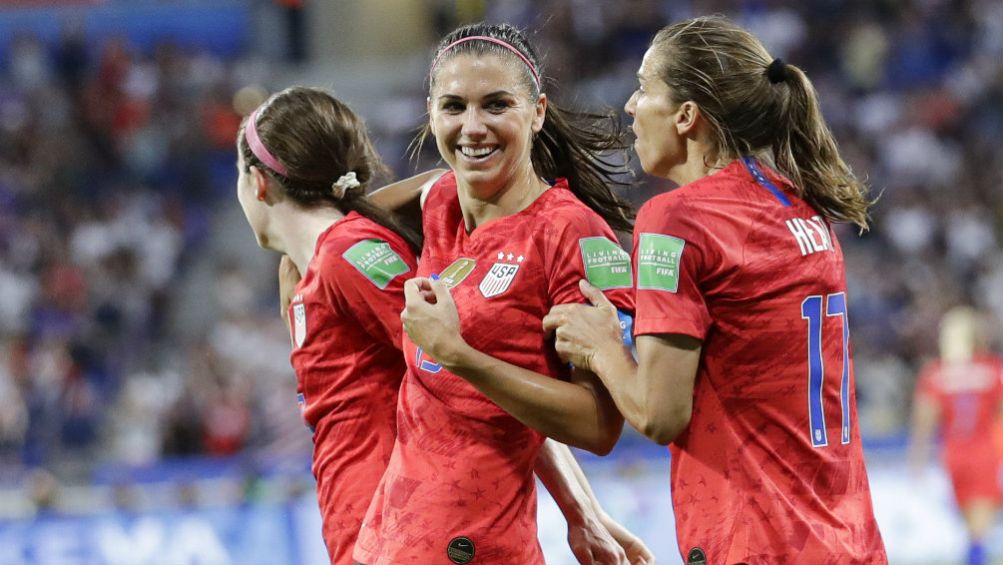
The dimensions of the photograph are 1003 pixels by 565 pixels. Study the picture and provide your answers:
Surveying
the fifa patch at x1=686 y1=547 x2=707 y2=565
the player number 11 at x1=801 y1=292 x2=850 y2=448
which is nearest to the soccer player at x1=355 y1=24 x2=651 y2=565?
the fifa patch at x1=686 y1=547 x2=707 y2=565

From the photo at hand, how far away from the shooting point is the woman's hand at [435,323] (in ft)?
10.4

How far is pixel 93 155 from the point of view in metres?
16.7

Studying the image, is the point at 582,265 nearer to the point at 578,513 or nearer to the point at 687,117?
the point at 687,117

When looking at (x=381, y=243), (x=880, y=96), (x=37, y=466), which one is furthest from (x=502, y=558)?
(x=880, y=96)

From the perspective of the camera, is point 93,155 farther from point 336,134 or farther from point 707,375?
point 707,375

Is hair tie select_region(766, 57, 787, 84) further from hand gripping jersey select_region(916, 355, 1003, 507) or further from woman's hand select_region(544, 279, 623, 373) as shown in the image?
hand gripping jersey select_region(916, 355, 1003, 507)

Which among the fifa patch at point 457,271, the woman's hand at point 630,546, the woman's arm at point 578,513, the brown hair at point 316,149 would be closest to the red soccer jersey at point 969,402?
the woman's hand at point 630,546

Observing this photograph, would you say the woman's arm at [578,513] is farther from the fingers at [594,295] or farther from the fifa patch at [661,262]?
the fifa patch at [661,262]

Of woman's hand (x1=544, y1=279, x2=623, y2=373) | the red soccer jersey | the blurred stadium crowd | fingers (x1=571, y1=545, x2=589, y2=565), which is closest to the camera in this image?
woman's hand (x1=544, y1=279, x2=623, y2=373)

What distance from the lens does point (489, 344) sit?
3.29 meters

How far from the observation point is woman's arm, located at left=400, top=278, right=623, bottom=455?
3.16m

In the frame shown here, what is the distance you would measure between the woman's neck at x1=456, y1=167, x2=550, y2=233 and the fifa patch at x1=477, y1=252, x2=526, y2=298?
7.0 inches

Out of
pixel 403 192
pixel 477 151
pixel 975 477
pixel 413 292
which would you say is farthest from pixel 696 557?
pixel 975 477

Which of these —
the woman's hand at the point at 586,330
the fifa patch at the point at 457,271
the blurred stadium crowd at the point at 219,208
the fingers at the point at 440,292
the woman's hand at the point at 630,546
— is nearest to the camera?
the woman's hand at the point at 586,330
